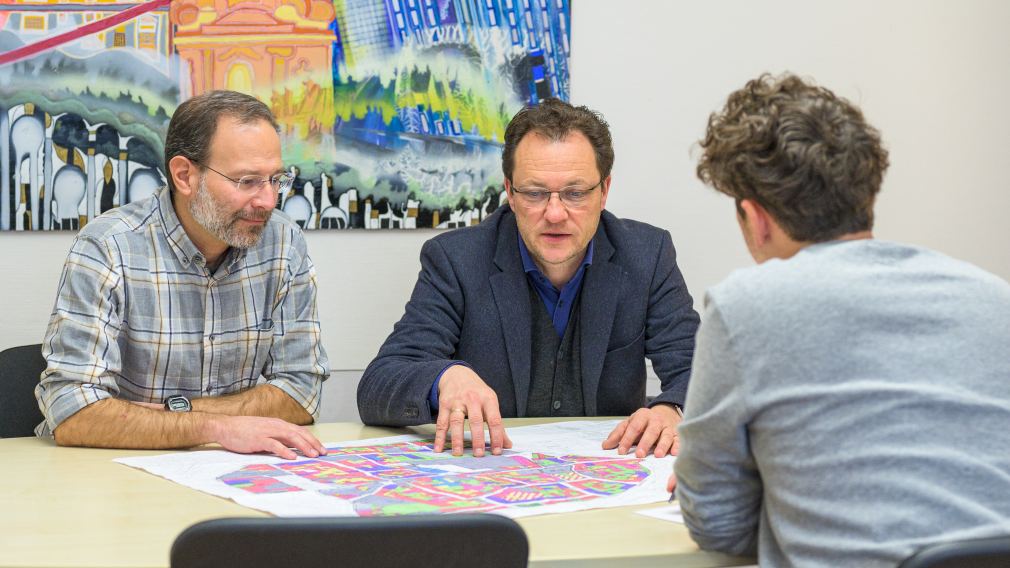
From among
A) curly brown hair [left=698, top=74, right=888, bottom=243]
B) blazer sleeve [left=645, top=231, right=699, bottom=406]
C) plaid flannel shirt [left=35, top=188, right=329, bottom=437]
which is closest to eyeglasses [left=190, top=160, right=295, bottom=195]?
plaid flannel shirt [left=35, top=188, right=329, bottom=437]

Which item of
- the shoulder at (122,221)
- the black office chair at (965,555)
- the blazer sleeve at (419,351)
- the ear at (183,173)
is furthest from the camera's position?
the ear at (183,173)

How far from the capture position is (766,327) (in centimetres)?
128

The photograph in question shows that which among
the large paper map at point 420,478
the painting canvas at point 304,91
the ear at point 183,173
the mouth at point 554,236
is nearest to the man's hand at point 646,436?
the large paper map at point 420,478

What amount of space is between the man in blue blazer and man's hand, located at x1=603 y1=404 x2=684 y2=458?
0.32 m

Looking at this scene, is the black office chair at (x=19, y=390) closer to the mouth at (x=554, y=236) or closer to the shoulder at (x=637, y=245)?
the mouth at (x=554, y=236)

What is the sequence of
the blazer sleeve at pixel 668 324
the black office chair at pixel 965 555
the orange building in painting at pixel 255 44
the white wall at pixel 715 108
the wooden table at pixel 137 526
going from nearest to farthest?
1. the black office chair at pixel 965 555
2. the wooden table at pixel 137 526
3. the blazer sleeve at pixel 668 324
4. the orange building in painting at pixel 255 44
5. the white wall at pixel 715 108

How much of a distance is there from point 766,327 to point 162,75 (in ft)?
7.46

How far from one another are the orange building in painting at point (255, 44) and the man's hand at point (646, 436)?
5.06ft

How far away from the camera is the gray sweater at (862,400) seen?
1253mm

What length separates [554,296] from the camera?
272 cm

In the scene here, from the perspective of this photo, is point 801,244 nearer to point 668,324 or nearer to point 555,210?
point 555,210

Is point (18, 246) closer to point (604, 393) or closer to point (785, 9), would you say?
point (604, 393)

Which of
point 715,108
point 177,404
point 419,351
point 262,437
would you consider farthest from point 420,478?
point 715,108

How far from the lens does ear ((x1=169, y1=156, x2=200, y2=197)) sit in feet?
8.31
